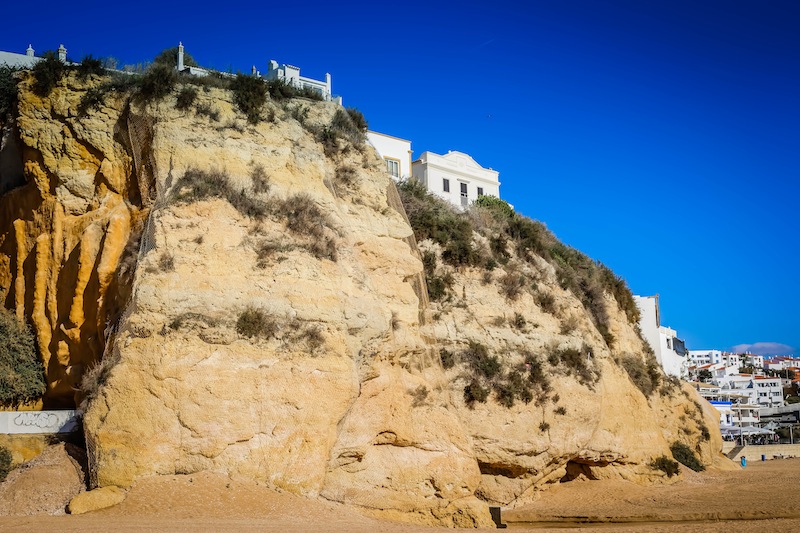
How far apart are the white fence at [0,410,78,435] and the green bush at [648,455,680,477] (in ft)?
61.1

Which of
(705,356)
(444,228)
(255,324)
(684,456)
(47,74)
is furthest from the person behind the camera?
(705,356)

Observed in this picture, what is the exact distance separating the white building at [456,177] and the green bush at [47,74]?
1998 cm

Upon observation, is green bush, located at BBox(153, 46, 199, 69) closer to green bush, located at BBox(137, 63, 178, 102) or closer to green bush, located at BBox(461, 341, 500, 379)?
green bush, located at BBox(137, 63, 178, 102)

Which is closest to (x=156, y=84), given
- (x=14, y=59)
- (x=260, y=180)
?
(x=260, y=180)

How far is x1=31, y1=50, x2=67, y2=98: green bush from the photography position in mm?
20844

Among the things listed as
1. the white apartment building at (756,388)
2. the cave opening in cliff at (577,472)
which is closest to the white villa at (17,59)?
the cave opening in cliff at (577,472)

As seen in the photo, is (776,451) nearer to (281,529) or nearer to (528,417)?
(528,417)

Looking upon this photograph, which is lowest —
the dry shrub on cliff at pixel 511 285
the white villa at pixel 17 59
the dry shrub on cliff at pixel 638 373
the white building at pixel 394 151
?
the dry shrub on cliff at pixel 638 373

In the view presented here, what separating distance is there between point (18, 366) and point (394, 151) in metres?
20.6

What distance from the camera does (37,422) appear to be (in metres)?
17.1

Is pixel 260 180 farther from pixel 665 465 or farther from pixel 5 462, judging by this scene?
pixel 665 465

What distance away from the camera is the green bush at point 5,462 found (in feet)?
51.4

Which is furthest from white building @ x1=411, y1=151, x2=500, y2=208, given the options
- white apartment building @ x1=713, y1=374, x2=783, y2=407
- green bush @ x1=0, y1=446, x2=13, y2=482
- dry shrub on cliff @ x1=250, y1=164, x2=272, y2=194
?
white apartment building @ x1=713, y1=374, x2=783, y2=407

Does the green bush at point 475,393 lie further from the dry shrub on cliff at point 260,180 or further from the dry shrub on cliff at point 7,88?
the dry shrub on cliff at point 7,88
